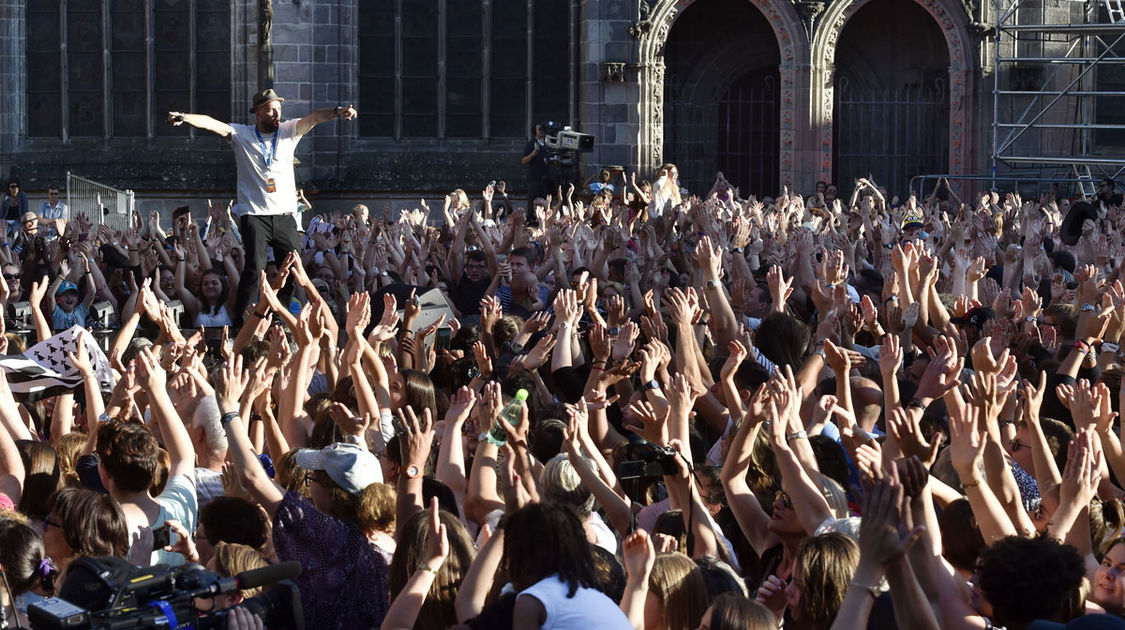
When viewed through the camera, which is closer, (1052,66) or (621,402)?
(621,402)

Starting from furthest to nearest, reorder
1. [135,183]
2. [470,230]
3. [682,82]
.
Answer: [682,82], [135,183], [470,230]

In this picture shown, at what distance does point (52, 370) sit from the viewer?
712 centimetres

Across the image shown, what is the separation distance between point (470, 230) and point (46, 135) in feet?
44.0

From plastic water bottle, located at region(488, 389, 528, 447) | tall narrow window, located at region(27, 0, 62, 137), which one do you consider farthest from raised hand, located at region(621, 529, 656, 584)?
tall narrow window, located at region(27, 0, 62, 137)

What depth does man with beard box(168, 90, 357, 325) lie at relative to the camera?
36.8ft

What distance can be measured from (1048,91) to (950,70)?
145 cm

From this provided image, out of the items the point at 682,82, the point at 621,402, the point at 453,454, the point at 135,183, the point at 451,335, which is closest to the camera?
the point at 453,454

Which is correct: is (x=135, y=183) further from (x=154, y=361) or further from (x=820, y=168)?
(x=154, y=361)

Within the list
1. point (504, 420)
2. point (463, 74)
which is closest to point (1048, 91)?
point (463, 74)

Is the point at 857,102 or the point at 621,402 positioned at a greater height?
the point at 857,102

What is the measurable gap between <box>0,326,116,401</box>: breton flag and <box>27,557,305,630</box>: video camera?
3612mm

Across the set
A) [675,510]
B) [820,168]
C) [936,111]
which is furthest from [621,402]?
[936,111]

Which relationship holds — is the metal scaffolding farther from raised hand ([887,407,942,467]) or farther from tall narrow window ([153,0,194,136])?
raised hand ([887,407,942,467])

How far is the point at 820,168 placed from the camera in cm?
2458
